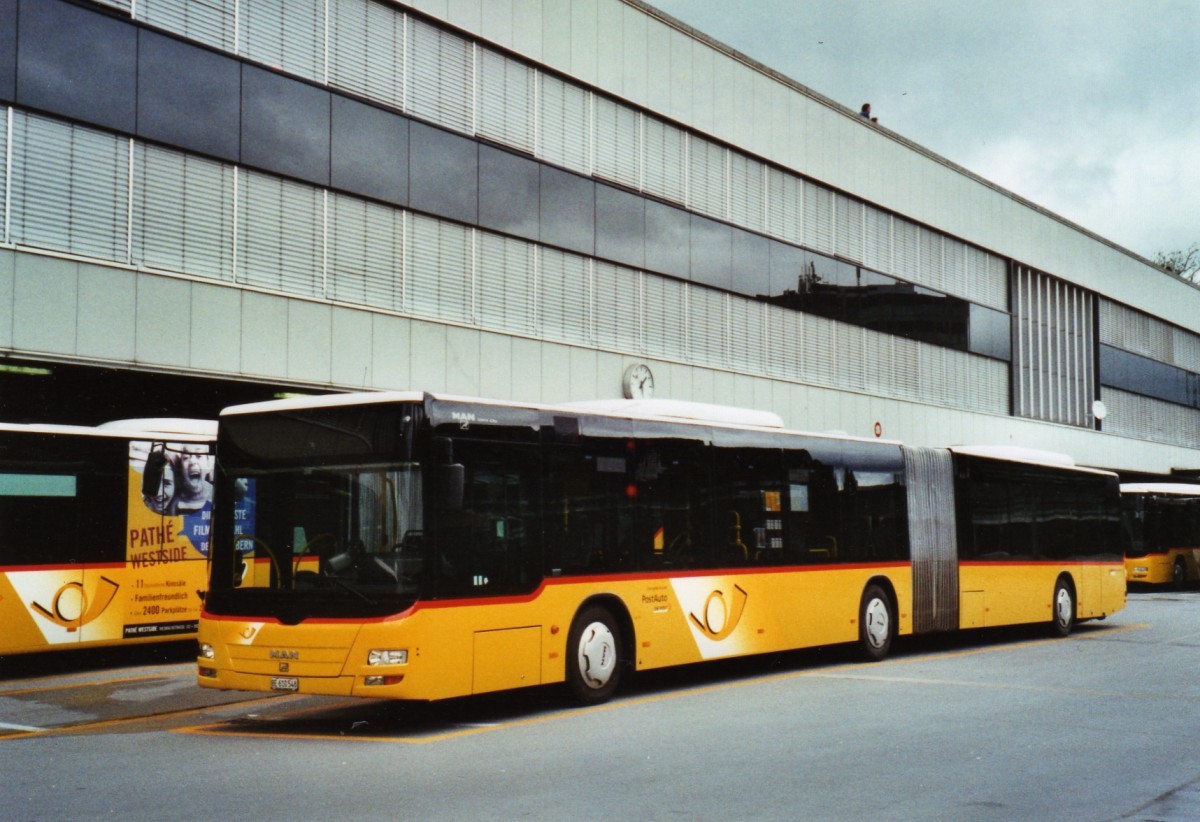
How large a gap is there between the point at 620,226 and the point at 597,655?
14.7 meters

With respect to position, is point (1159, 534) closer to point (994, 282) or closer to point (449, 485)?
point (994, 282)

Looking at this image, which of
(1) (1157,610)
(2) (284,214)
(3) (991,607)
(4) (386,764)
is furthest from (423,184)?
(1) (1157,610)

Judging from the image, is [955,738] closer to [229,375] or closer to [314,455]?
[314,455]

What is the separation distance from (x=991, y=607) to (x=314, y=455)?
479 inches

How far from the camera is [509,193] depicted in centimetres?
2342

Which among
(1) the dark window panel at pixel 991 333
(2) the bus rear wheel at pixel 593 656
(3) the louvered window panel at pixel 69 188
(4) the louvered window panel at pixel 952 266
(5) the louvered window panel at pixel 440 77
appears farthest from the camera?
(1) the dark window panel at pixel 991 333

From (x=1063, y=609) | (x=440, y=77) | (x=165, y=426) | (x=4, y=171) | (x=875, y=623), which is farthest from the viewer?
(x=440, y=77)

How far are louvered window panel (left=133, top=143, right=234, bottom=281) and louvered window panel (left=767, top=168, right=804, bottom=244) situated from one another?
14.6 meters

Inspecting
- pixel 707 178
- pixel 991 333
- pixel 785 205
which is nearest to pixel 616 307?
pixel 707 178

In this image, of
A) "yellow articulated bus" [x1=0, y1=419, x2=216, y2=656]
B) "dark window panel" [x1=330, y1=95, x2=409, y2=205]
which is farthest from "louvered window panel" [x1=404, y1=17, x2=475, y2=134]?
"yellow articulated bus" [x1=0, y1=419, x2=216, y2=656]

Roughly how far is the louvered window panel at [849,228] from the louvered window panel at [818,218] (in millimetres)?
295

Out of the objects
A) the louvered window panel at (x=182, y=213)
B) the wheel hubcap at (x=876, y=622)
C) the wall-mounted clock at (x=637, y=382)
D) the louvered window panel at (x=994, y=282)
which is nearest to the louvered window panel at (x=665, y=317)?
the wall-mounted clock at (x=637, y=382)

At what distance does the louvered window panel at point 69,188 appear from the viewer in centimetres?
1664

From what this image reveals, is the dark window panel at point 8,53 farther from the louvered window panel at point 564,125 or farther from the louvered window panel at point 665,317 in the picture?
the louvered window panel at point 665,317
